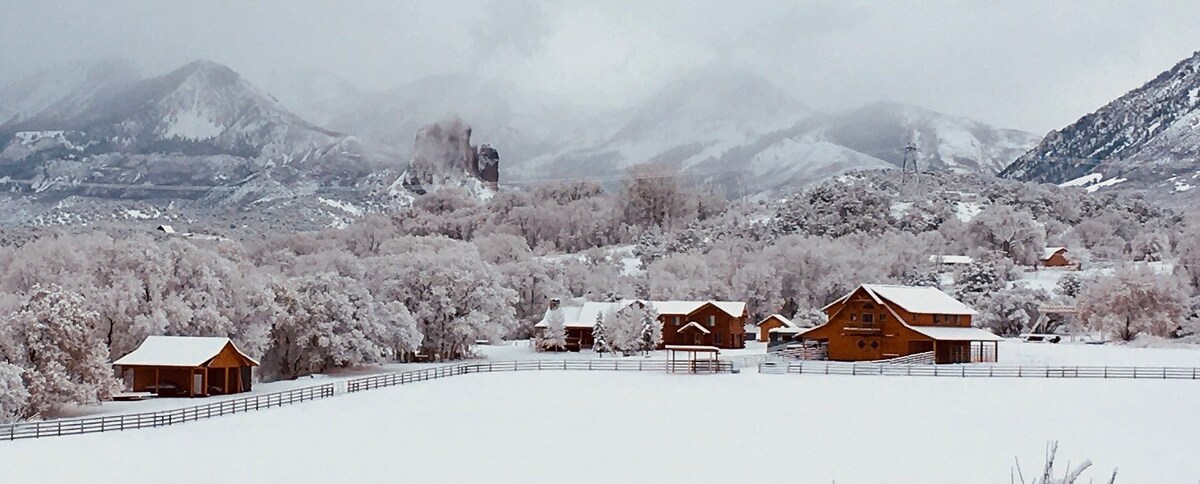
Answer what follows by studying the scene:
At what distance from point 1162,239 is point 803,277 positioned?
4770 cm

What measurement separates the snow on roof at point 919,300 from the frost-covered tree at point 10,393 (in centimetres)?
3931

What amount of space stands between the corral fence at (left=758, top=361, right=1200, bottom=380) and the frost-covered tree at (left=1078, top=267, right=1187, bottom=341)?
58.3 ft

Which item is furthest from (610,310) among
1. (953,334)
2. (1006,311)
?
(1006,311)

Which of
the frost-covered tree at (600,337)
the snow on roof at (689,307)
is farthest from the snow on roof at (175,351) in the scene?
the snow on roof at (689,307)

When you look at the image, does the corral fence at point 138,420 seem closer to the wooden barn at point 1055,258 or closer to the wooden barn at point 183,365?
the wooden barn at point 183,365

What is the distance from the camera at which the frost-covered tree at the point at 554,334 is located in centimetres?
7012

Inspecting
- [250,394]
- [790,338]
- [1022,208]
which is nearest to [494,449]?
[250,394]

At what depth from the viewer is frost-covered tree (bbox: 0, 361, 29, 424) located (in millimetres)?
34938

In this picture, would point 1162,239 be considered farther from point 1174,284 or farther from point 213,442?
point 213,442

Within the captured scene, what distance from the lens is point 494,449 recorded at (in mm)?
31688

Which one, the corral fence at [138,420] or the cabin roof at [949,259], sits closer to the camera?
the corral fence at [138,420]

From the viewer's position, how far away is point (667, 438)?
110 ft

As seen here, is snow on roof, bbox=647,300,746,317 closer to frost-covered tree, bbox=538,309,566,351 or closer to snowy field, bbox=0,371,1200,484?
frost-covered tree, bbox=538,309,566,351

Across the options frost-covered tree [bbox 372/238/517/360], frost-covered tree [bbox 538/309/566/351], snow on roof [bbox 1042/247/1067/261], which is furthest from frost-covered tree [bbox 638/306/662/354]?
snow on roof [bbox 1042/247/1067/261]
